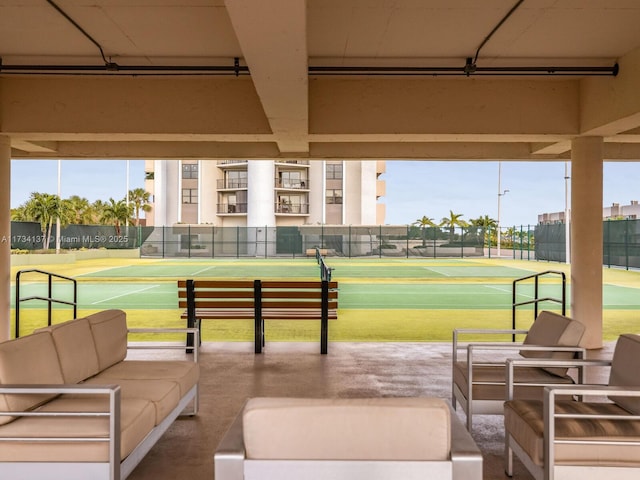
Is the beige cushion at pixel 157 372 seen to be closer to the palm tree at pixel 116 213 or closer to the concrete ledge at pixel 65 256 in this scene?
the concrete ledge at pixel 65 256

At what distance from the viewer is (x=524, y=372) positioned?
5.38 m

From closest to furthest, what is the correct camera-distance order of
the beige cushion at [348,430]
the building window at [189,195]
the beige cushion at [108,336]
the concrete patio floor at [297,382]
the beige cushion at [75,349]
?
the beige cushion at [348,430], the beige cushion at [75,349], the concrete patio floor at [297,382], the beige cushion at [108,336], the building window at [189,195]

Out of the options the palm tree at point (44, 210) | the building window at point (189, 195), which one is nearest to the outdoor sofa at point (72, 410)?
the palm tree at point (44, 210)

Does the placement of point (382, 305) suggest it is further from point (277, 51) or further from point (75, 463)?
point (75, 463)

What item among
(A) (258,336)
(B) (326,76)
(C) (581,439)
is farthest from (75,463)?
(B) (326,76)

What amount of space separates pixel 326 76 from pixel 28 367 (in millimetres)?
6696

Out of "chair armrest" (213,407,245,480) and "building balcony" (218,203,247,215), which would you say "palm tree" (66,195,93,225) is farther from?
"chair armrest" (213,407,245,480)

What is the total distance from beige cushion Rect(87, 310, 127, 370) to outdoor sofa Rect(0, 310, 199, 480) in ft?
0.25

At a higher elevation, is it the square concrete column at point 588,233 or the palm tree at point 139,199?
the palm tree at point 139,199

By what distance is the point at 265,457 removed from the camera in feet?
7.33

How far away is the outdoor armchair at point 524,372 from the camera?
4875 millimetres

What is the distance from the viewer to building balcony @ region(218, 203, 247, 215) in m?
53.3

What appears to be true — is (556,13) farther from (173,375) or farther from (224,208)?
(224,208)

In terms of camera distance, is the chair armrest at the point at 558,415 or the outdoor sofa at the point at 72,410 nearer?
the chair armrest at the point at 558,415
